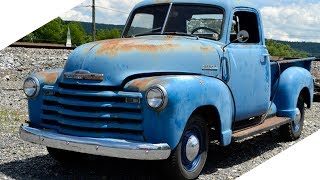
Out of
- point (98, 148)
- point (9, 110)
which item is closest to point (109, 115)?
point (98, 148)

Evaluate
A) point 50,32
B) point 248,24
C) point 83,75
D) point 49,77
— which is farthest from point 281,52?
point 50,32

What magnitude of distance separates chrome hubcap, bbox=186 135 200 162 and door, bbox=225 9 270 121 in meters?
0.97

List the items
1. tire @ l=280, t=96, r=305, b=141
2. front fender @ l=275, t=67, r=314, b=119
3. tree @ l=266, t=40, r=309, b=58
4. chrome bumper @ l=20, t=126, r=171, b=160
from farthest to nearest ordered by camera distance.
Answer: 1. tree @ l=266, t=40, r=309, b=58
2. tire @ l=280, t=96, r=305, b=141
3. front fender @ l=275, t=67, r=314, b=119
4. chrome bumper @ l=20, t=126, r=171, b=160

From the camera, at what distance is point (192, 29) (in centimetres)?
563

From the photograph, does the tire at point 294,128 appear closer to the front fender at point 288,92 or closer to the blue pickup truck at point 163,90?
the front fender at point 288,92

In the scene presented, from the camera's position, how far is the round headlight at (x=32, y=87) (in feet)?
16.3

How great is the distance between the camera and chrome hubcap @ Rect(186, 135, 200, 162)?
4.55m

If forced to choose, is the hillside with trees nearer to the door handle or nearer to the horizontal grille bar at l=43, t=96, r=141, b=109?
the door handle

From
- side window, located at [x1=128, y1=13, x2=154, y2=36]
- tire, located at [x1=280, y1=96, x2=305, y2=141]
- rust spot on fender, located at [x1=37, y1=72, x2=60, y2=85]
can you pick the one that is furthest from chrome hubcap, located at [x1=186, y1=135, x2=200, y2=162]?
tire, located at [x1=280, y1=96, x2=305, y2=141]

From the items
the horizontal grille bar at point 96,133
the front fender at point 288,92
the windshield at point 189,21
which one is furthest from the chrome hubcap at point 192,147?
the front fender at point 288,92

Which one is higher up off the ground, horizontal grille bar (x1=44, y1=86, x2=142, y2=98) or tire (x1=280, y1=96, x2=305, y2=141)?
horizontal grille bar (x1=44, y1=86, x2=142, y2=98)

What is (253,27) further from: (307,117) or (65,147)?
(307,117)

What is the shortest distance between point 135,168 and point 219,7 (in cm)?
212

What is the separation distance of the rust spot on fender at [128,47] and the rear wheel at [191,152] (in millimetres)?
791
